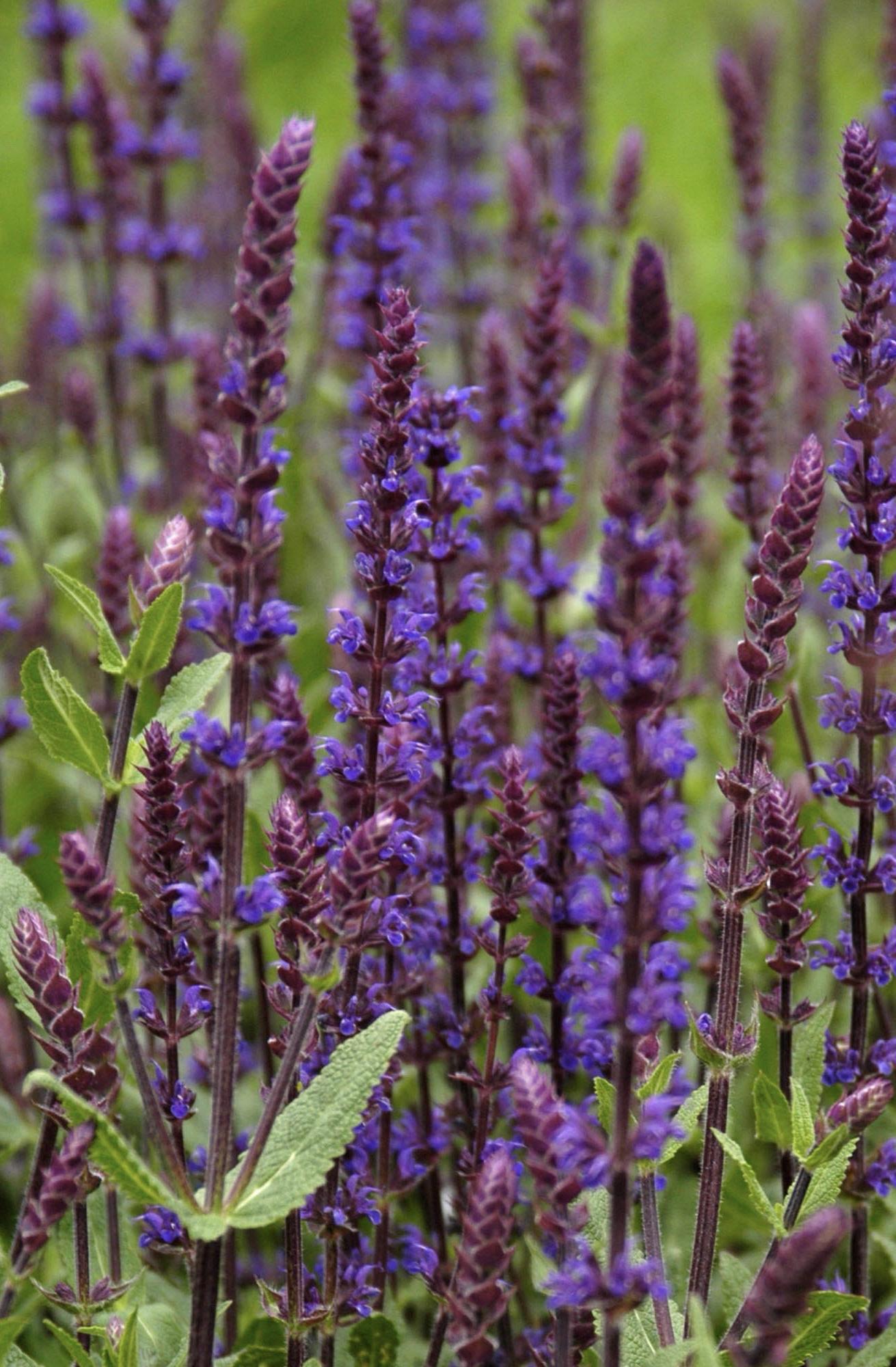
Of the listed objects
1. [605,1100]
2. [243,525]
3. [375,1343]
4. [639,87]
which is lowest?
[375,1343]

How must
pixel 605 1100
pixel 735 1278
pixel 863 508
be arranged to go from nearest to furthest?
pixel 605 1100 → pixel 863 508 → pixel 735 1278

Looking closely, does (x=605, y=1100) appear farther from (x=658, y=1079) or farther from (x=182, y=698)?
(x=182, y=698)

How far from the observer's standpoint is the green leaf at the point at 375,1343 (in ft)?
6.48

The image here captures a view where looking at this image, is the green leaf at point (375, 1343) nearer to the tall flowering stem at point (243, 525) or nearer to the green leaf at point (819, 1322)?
the tall flowering stem at point (243, 525)

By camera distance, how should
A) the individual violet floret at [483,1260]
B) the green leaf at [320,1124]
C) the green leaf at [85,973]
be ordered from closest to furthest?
the individual violet floret at [483,1260]
the green leaf at [320,1124]
the green leaf at [85,973]

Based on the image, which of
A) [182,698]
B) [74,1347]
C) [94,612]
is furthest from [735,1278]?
[94,612]

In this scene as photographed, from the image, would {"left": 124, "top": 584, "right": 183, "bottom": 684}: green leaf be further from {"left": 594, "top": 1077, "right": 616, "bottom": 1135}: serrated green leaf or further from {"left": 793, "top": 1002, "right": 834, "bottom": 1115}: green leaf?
{"left": 793, "top": 1002, "right": 834, "bottom": 1115}: green leaf

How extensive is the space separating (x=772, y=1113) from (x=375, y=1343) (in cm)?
61

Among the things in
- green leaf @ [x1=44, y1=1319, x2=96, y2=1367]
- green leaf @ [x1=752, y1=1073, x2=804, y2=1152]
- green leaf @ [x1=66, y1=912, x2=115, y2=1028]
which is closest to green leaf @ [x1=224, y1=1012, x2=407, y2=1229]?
green leaf @ [x1=44, y1=1319, x2=96, y2=1367]

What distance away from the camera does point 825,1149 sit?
1.75 m

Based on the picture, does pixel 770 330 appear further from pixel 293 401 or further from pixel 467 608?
pixel 467 608

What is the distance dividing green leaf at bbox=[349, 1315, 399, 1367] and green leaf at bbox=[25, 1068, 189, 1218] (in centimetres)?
52

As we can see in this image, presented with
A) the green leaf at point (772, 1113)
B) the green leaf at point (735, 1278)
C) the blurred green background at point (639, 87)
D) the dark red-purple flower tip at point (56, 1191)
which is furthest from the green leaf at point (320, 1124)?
the blurred green background at point (639, 87)

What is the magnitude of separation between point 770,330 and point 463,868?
8.15ft
